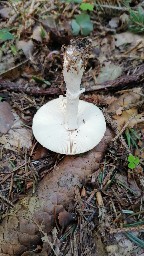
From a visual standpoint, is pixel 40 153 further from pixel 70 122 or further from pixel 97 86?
pixel 97 86

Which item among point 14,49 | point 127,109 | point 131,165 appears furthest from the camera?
point 14,49

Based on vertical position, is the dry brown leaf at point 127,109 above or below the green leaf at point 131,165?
Result: above

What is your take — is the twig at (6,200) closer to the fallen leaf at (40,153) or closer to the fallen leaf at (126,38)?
the fallen leaf at (40,153)

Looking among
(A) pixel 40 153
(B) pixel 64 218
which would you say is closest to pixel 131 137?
(A) pixel 40 153

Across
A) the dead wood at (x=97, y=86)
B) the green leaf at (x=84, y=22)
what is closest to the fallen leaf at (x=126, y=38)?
the green leaf at (x=84, y=22)

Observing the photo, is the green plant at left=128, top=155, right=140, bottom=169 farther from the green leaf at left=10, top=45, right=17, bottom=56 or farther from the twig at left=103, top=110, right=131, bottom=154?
the green leaf at left=10, top=45, right=17, bottom=56

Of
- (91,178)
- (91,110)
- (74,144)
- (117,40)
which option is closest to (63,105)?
(91,110)
